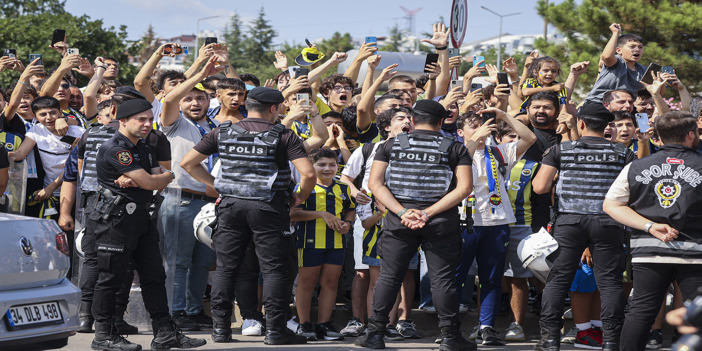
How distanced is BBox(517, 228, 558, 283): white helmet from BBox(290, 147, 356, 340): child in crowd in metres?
1.60

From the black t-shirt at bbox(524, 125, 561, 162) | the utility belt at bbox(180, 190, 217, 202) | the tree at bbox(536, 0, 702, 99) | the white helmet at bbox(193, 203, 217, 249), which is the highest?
the tree at bbox(536, 0, 702, 99)

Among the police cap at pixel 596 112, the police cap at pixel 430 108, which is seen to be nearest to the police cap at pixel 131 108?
the police cap at pixel 430 108

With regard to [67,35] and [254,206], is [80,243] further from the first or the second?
[67,35]

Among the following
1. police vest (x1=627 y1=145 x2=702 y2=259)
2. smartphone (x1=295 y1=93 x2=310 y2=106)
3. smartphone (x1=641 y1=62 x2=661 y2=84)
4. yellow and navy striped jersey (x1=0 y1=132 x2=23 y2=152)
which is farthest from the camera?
smartphone (x1=641 y1=62 x2=661 y2=84)

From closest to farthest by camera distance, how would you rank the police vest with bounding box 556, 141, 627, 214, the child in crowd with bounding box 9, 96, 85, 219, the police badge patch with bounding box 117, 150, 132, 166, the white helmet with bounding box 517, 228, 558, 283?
1. the police badge patch with bounding box 117, 150, 132, 166
2. the police vest with bounding box 556, 141, 627, 214
3. the white helmet with bounding box 517, 228, 558, 283
4. the child in crowd with bounding box 9, 96, 85, 219

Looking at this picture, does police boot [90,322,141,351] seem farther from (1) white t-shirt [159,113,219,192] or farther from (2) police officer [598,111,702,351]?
(2) police officer [598,111,702,351]

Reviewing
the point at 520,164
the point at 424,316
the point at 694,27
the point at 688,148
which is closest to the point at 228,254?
the point at 424,316

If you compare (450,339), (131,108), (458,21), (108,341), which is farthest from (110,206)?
(458,21)

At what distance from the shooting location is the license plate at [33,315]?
5383 mm

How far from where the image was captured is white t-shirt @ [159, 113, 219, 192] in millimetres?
7965

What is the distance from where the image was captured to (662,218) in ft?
20.0

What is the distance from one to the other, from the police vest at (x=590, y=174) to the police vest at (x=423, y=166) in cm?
100

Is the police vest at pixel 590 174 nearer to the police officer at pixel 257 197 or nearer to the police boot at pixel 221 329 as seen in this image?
the police officer at pixel 257 197

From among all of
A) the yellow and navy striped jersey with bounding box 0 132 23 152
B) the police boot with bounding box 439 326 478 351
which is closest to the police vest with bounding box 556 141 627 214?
the police boot with bounding box 439 326 478 351
